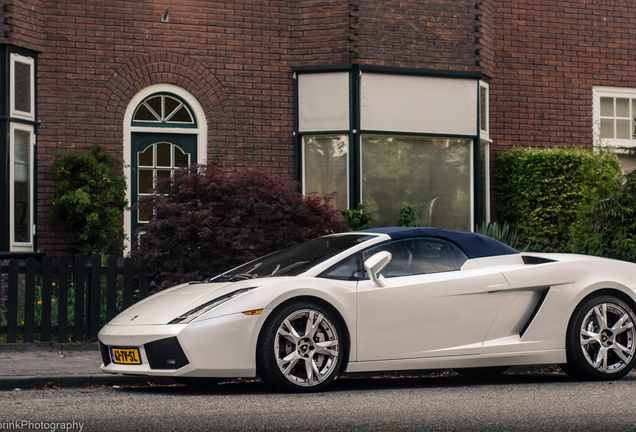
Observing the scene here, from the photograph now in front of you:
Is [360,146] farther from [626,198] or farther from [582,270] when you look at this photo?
[582,270]

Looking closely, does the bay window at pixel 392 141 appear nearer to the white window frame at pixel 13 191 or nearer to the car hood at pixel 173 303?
the white window frame at pixel 13 191

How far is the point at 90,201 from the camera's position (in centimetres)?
1178

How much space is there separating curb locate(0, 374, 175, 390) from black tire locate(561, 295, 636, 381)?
131 inches

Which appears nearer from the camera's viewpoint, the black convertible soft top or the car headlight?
the car headlight

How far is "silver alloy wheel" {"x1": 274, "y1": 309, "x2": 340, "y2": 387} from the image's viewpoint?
230 inches

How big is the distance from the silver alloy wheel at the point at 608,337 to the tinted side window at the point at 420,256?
118 cm

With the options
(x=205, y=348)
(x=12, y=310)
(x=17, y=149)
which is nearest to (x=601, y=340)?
(x=205, y=348)

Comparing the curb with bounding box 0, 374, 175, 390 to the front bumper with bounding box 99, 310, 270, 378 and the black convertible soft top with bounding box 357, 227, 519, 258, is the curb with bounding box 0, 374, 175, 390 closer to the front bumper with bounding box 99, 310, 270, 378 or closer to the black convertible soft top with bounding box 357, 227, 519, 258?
the front bumper with bounding box 99, 310, 270, 378

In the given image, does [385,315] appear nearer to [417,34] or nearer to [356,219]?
[356,219]

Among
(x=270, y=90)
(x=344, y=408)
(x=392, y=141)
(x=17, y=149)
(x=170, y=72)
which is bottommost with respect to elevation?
(x=344, y=408)

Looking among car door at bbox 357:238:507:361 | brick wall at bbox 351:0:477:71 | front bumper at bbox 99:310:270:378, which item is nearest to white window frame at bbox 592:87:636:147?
brick wall at bbox 351:0:477:71

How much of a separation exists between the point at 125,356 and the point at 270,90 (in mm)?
7764

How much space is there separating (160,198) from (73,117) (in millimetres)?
3532

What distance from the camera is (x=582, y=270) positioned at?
6770mm
